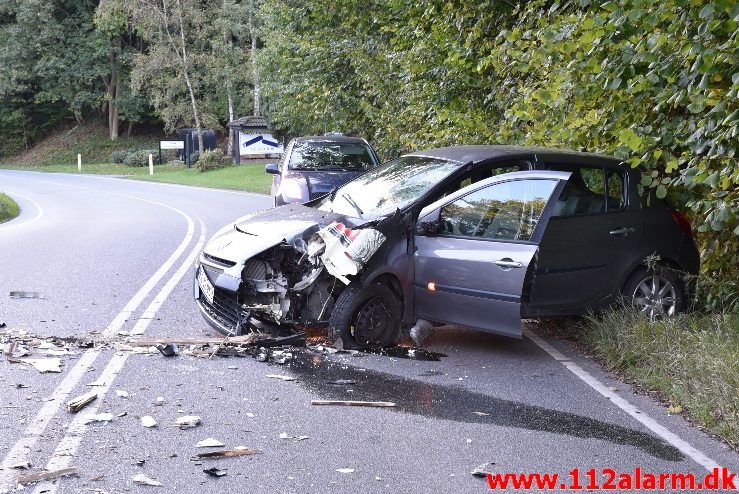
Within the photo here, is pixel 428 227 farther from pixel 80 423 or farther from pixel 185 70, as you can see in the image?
pixel 185 70

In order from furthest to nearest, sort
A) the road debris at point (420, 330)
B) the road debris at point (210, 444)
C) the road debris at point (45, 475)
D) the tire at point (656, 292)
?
the tire at point (656, 292)
the road debris at point (420, 330)
the road debris at point (210, 444)
the road debris at point (45, 475)

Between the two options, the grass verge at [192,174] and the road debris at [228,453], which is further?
the grass verge at [192,174]

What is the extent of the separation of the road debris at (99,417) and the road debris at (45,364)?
1184 millimetres

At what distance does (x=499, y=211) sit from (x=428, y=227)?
0.63 metres

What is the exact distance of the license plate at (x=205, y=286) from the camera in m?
7.38

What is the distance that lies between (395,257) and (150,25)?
42564mm

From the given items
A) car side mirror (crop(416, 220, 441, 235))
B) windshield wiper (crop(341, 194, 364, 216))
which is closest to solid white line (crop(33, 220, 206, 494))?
windshield wiper (crop(341, 194, 364, 216))

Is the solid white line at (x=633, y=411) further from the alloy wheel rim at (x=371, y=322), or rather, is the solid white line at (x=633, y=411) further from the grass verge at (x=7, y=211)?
the grass verge at (x=7, y=211)

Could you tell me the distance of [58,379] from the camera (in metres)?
6.10

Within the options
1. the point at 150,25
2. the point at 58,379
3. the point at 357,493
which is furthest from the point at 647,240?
the point at 150,25

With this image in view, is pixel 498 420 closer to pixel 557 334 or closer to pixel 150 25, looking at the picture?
pixel 557 334

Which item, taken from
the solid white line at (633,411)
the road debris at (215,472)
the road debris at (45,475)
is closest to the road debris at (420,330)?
the solid white line at (633,411)

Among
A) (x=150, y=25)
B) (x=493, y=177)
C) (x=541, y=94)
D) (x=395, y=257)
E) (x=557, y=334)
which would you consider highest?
(x=150, y=25)

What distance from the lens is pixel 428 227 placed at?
23.8 feet
